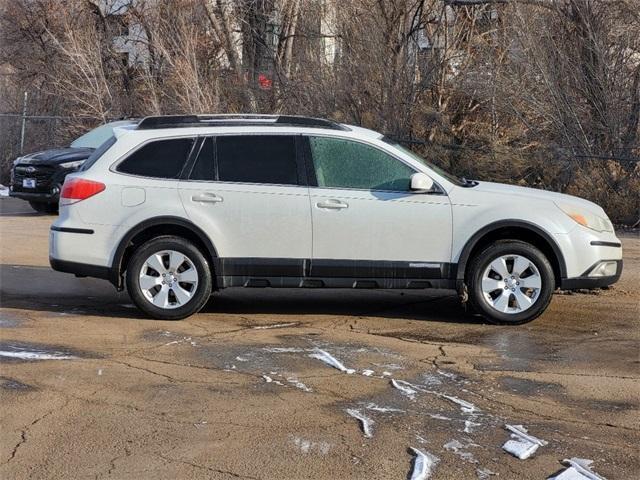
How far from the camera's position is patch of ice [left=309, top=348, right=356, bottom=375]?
7383 millimetres

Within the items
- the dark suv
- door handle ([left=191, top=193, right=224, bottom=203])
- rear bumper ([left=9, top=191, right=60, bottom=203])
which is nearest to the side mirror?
door handle ([left=191, top=193, right=224, bottom=203])

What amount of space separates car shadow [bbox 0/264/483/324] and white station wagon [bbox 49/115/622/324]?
540 mm

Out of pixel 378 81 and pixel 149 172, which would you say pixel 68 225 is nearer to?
pixel 149 172

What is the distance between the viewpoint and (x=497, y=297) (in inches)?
355

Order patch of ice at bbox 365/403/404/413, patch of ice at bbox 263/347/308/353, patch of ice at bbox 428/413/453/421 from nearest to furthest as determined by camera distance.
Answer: patch of ice at bbox 428/413/453/421 → patch of ice at bbox 365/403/404/413 → patch of ice at bbox 263/347/308/353

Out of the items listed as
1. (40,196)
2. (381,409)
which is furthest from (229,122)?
(40,196)

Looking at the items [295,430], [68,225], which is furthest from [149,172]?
[295,430]

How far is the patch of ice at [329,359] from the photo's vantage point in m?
7.38

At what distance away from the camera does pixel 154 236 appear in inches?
360

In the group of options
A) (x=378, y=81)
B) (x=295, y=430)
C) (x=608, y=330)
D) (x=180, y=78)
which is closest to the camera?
(x=295, y=430)

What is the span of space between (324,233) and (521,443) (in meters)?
3.64

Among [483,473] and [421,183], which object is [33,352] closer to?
[421,183]

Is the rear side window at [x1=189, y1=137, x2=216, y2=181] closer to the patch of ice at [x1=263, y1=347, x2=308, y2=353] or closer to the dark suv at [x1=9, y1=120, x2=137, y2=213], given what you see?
the patch of ice at [x1=263, y1=347, x2=308, y2=353]

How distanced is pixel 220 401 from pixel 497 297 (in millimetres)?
3390
